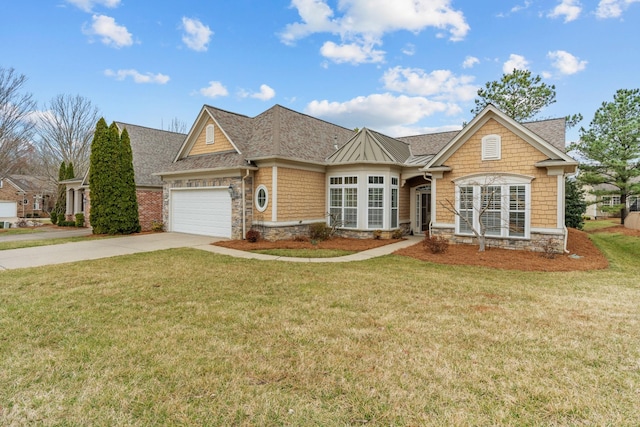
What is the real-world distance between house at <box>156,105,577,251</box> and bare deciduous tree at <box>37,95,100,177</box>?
2256 centimetres

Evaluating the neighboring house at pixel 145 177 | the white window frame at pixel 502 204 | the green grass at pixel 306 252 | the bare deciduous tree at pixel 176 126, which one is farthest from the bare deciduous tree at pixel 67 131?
the white window frame at pixel 502 204

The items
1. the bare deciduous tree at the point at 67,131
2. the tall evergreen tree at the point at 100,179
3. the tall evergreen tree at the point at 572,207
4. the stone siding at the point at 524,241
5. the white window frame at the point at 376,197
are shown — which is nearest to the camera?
the stone siding at the point at 524,241

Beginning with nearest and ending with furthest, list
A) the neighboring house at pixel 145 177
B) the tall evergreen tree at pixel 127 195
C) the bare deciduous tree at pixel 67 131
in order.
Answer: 1. the tall evergreen tree at pixel 127 195
2. the neighboring house at pixel 145 177
3. the bare deciduous tree at pixel 67 131

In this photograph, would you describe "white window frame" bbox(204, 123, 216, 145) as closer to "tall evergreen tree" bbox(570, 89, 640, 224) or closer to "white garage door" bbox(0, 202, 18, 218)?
"tall evergreen tree" bbox(570, 89, 640, 224)

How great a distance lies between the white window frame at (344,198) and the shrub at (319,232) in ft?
3.29

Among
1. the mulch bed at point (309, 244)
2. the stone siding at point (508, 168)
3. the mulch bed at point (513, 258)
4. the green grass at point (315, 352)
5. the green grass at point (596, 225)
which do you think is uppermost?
the stone siding at point (508, 168)

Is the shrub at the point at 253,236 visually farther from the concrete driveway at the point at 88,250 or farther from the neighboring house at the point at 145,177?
the neighboring house at the point at 145,177

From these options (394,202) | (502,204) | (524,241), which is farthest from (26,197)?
(524,241)

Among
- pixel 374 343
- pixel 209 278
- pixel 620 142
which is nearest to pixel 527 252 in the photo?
pixel 374 343

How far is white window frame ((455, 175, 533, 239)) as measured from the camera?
11.1m

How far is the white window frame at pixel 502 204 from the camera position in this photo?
11094 millimetres

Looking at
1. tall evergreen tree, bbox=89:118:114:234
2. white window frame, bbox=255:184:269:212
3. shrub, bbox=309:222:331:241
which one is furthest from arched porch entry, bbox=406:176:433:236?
tall evergreen tree, bbox=89:118:114:234

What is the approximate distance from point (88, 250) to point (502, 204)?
1498 cm

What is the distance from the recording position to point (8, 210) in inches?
1443
